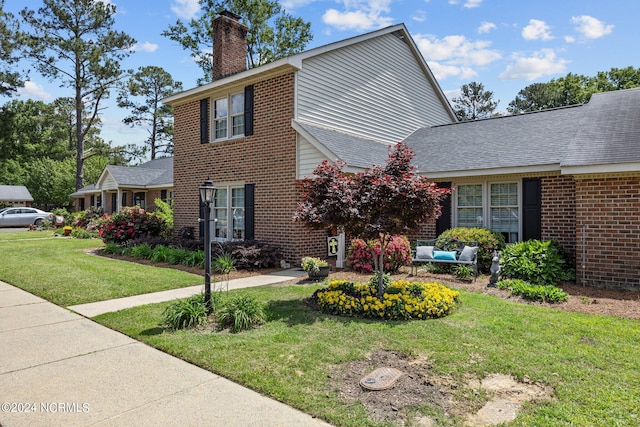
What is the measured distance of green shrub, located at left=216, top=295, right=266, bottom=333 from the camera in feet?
17.0

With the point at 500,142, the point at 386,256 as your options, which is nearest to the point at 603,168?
the point at 500,142

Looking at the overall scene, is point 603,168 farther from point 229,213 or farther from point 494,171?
point 229,213

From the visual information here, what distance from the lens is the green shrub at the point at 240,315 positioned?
17.0 ft

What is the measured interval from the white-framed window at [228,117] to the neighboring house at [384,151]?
38 millimetres

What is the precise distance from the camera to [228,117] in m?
12.7

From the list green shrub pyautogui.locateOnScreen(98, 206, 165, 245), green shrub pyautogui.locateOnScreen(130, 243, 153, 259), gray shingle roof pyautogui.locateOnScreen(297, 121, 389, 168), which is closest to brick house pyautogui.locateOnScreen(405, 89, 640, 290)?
gray shingle roof pyautogui.locateOnScreen(297, 121, 389, 168)

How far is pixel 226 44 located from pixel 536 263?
12268 mm

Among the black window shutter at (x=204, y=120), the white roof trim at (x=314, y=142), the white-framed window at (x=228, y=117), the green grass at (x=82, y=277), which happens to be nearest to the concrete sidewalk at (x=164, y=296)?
the green grass at (x=82, y=277)

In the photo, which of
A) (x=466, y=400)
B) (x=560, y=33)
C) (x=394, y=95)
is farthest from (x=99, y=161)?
(x=466, y=400)

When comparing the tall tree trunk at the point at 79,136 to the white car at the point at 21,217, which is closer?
the white car at the point at 21,217

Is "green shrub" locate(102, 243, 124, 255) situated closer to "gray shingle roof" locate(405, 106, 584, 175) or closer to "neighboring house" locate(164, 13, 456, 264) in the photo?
"neighboring house" locate(164, 13, 456, 264)

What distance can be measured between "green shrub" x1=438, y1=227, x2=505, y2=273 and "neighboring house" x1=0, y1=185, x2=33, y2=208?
152 ft

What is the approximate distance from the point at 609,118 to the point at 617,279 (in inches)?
183

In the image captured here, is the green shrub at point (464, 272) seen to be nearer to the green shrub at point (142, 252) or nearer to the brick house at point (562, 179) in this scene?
the brick house at point (562, 179)
